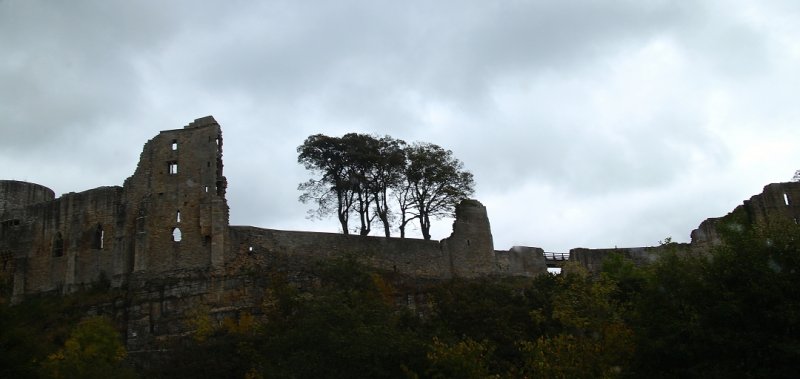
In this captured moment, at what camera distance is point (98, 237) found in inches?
1719

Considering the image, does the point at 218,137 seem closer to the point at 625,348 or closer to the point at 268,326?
the point at 268,326

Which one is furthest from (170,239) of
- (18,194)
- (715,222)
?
(715,222)

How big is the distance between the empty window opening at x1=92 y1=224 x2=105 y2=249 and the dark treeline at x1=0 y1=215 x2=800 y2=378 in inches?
126

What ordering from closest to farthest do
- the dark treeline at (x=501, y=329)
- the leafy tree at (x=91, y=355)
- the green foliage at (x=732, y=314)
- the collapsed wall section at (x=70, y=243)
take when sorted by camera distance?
the green foliage at (x=732, y=314) → the dark treeline at (x=501, y=329) → the leafy tree at (x=91, y=355) → the collapsed wall section at (x=70, y=243)

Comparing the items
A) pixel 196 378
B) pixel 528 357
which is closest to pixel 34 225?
pixel 196 378

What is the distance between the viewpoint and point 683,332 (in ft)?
72.1

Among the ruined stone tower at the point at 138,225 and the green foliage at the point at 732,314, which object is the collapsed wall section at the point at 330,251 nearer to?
the ruined stone tower at the point at 138,225

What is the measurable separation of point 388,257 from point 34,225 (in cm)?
1880

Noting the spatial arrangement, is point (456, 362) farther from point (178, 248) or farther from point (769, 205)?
point (769, 205)

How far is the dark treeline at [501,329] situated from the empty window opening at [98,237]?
126 inches

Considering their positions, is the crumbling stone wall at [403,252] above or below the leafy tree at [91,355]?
above

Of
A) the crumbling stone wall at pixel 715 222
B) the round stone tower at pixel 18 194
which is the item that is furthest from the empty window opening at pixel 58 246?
the crumbling stone wall at pixel 715 222

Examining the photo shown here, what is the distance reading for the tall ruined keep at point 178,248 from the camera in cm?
4016

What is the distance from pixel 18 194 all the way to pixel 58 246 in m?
7.91
